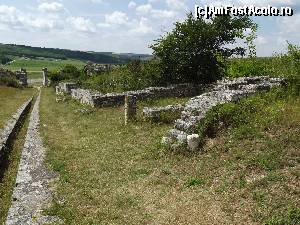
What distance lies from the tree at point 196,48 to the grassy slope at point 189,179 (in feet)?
54.2

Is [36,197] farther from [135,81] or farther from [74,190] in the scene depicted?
[135,81]

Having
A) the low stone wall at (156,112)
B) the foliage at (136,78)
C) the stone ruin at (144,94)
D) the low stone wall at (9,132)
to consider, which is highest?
the foliage at (136,78)

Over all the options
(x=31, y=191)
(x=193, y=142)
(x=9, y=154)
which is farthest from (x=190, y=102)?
(x=31, y=191)

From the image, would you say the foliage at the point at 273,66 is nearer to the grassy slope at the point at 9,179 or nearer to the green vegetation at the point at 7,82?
the grassy slope at the point at 9,179

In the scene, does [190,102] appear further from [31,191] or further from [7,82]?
[7,82]

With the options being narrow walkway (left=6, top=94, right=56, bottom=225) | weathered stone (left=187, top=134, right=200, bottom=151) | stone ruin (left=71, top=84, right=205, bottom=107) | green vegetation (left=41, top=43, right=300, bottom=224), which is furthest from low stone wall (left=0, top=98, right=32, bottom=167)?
weathered stone (left=187, top=134, right=200, bottom=151)

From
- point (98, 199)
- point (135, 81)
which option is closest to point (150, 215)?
point (98, 199)

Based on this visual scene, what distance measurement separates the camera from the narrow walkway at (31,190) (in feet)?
35.0

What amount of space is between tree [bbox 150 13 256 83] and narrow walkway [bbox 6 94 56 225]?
16373mm

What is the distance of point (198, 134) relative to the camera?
47.8 feet

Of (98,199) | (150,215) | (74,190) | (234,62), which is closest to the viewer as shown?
(150,215)

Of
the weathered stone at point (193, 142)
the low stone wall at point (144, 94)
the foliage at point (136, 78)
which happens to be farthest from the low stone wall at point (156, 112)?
the foliage at point (136, 78)

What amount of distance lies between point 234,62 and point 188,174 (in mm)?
18519

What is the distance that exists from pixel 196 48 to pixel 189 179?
2207 centimetres
